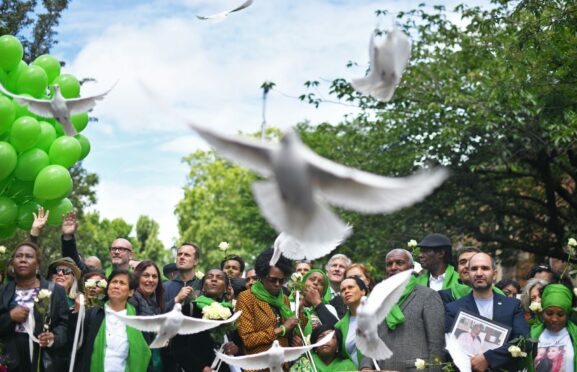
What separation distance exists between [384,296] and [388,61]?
1.54 meters

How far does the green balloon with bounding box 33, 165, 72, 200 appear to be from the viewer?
27.8ft

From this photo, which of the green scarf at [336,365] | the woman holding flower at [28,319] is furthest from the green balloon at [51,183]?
the green scarf at [336,365]

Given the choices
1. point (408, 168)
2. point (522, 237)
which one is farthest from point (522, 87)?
point (522, 237)

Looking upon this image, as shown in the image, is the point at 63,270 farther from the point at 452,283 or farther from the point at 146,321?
the point at 452,283

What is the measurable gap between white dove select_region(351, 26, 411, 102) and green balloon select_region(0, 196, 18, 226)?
4.30m

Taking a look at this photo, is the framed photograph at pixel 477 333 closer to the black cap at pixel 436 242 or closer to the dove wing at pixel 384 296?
the dove wing at pixel 384 296

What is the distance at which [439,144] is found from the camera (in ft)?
56.5

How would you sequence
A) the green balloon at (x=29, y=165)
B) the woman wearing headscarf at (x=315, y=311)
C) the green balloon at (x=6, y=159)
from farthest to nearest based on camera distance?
1. the green balloon at (x=29, y=165)
2. the green balloon at (x=6, y=159)
3. the woman wearing headscarf at (x=315, y=311)

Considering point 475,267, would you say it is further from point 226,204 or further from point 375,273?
point 226,204

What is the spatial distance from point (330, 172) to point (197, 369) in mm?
Result: 3404

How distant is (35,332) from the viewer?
23.8ft

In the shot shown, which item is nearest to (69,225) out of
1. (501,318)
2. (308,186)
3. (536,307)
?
(501,318)

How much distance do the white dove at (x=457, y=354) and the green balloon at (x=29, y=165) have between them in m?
4.28

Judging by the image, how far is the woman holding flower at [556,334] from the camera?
7.11 m
